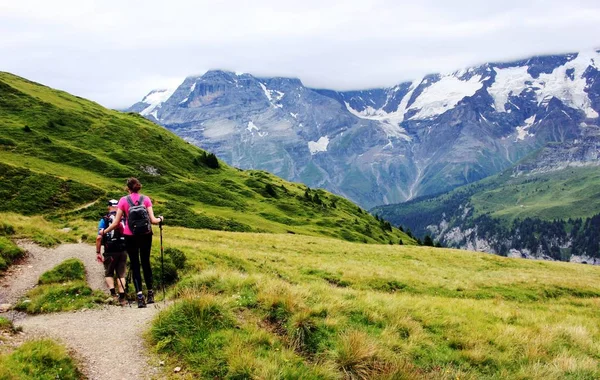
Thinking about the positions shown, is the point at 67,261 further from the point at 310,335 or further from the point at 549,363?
the point at 549,363

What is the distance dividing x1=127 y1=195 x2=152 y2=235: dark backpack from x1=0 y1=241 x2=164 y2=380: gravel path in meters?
2.64

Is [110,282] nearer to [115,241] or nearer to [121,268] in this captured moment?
[121,268]

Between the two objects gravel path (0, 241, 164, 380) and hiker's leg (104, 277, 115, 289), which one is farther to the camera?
hiker's leg (104, 277, 115, 289)

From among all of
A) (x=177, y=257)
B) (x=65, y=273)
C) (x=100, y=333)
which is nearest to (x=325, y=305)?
(x=100, y=333)

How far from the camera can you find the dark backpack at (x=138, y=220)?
14.3 m

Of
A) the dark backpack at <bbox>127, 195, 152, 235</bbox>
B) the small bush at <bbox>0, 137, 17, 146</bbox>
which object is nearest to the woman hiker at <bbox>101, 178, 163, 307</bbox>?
the dark backpack at <bbox>127, 195, 152, 235</bbox>

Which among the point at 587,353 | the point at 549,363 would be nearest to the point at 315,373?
the point at 549,363

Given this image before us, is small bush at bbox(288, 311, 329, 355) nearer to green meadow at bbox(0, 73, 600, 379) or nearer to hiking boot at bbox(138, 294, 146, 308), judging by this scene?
green meadow at bbox(0, 73, 600, 379)

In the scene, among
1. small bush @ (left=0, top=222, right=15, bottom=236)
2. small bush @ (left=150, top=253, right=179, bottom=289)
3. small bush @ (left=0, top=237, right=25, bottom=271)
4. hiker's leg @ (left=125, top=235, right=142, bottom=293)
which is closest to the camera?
hiker's leg @ (left=125, top=235, right=142, bottom=293)

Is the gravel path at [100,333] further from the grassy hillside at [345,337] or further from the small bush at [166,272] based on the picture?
the small bush at [166,272]

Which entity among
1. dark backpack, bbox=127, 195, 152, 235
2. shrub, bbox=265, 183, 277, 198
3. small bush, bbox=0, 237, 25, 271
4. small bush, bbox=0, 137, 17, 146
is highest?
small bush, bbox=0, 137, 17, 146

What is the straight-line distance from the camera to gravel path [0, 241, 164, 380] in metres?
9.75

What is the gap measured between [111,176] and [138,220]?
71715 millimetres

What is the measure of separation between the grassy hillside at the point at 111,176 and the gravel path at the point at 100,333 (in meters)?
45.4
